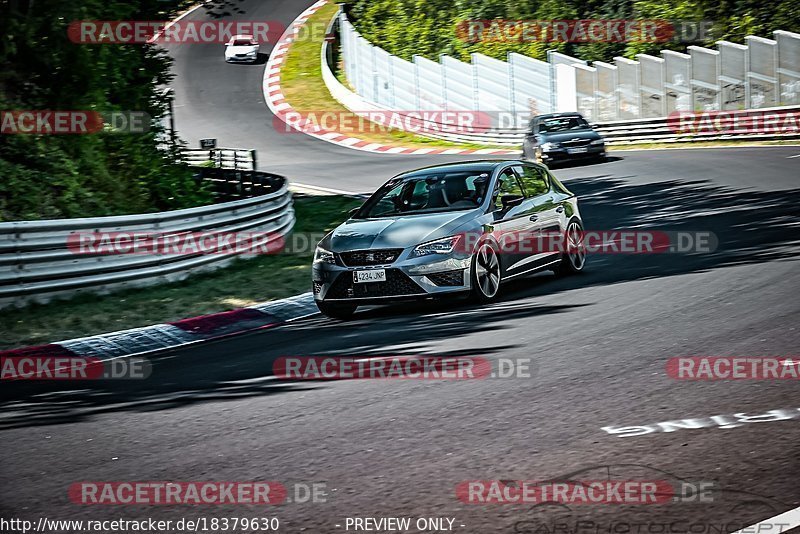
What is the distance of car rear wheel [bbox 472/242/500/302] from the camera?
1134 cm

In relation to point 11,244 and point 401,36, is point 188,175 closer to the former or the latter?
point 11,244

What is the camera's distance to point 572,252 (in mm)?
13375

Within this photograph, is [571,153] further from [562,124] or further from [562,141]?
[562,124]

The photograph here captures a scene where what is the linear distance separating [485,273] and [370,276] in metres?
1.29

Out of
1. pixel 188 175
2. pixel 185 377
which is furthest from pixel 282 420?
pixel 188 175

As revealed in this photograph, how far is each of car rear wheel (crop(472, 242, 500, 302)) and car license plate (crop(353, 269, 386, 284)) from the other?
975 millimetres

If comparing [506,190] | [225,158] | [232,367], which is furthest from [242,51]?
[232,367]

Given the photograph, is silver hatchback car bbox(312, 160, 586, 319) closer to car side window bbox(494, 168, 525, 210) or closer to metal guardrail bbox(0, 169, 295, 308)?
car side window bbox(494, 168, 525, 210)

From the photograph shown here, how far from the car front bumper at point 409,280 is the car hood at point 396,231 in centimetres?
20

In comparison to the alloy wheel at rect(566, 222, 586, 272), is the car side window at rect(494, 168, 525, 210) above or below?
above

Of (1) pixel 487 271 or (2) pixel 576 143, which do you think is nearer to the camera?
(1) pixel 487 271

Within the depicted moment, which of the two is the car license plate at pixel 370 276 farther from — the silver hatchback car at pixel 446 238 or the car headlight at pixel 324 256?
the car headlight at pixel 324 256

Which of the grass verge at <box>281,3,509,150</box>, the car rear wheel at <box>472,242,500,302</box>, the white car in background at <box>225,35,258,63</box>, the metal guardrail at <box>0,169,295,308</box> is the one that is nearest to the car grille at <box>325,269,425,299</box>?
the car rear wheel at <box>472,242,500,302</box>

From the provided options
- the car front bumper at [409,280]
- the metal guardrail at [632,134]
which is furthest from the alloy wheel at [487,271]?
the metal guardrail at [632,134]
